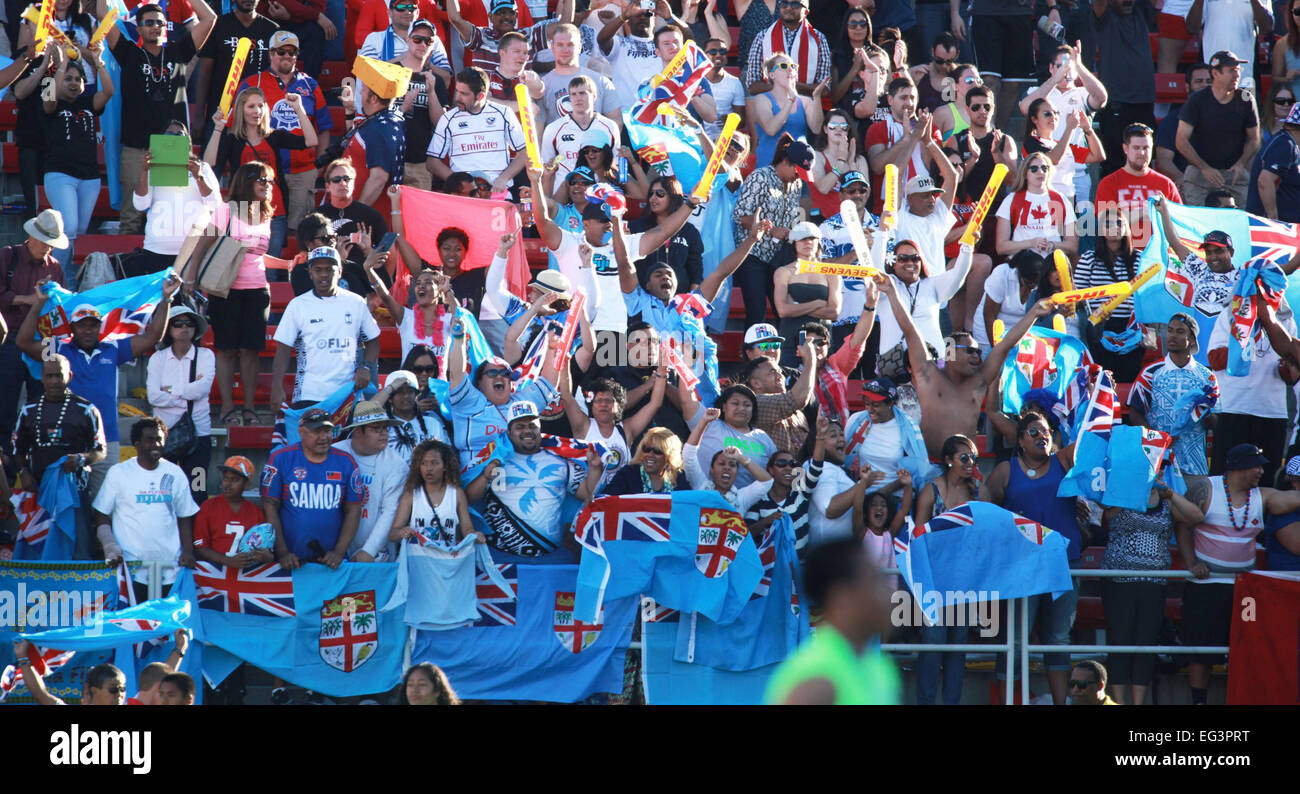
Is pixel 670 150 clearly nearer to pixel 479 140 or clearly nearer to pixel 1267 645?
pixel 479 140

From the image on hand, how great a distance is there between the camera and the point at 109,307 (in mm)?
10617

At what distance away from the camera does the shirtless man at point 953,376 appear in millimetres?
10688

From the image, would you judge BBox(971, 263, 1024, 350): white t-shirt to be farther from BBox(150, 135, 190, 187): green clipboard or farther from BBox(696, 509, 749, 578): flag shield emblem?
BBox(150, 135, 190, 187): green clipboard

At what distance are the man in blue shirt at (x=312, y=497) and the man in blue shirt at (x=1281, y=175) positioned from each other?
7348 millimetres

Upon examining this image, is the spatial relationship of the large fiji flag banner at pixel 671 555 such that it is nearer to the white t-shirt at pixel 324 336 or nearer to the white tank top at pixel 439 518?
the white tank top at pixel 439 518

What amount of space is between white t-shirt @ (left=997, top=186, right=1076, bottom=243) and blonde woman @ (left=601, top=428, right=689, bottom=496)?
4007 millimetres

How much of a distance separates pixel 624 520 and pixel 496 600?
0.84 meters

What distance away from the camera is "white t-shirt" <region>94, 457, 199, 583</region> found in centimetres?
959

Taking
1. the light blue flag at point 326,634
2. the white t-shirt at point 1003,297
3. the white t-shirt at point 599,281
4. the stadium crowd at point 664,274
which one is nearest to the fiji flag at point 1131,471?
the stadium crowd at point 664,274

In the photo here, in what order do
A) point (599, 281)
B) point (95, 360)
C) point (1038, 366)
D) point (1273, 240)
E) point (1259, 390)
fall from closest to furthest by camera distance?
point (95, 360), point (1038, 366), point (1259, 390), point (599, 281), point (1273, 240)

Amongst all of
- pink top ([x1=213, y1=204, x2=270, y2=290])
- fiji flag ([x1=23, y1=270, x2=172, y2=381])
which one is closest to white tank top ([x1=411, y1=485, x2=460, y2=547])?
fiji flag ([x1=23, y1=270, x2=172, y2=381])

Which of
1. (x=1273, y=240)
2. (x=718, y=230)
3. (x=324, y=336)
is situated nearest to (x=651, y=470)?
(x=324, y=336)
